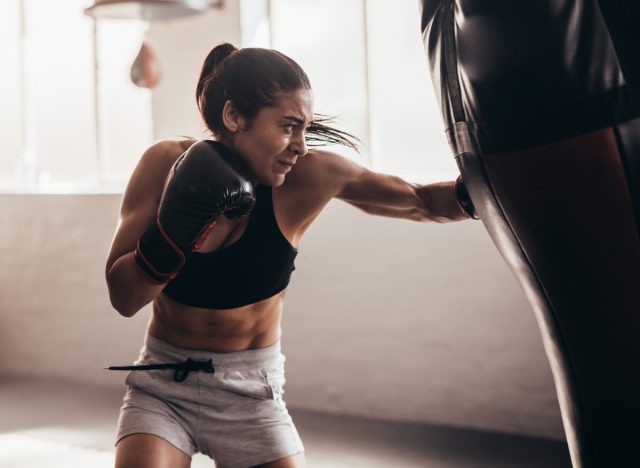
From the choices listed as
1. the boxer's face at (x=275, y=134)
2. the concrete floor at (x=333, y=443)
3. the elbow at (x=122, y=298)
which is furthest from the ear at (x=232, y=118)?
the concrete floor at (x=333, y=443)

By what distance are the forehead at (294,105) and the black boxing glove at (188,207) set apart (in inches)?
6.3

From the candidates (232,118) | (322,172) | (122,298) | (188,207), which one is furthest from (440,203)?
(122,298)

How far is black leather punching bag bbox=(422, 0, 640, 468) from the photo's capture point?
0.76 metres

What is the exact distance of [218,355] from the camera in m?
1.76

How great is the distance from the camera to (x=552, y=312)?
859 millimetres

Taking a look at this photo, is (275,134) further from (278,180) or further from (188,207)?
(188,207)

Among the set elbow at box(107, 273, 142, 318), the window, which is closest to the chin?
elbow at box(107, 273, 142, 318)

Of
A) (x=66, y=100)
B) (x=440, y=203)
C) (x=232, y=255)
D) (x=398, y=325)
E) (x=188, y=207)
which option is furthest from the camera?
(x=66, y=100)

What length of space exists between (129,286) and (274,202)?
1.29 ft

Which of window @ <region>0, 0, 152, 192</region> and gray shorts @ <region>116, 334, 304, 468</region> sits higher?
window @ <region>0, 0, 152, 192</region>

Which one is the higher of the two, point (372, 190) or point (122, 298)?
point (372, 190)

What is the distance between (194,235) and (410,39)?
2109 millimetres

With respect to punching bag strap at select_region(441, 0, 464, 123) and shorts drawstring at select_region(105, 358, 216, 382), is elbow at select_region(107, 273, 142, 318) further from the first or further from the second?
punching bag strap at select_region(441, 0, 464, 123)

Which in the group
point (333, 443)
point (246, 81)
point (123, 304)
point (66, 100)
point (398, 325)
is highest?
point (66, 100)
